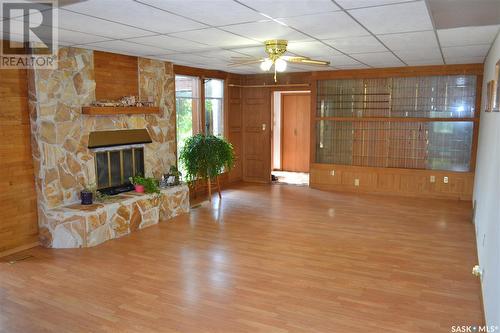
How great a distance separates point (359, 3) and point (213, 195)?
5.26 meters

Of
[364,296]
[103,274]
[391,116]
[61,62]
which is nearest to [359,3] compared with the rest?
[364,296]

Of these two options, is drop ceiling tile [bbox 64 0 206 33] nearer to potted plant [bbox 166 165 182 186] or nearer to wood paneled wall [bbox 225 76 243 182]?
potted plant [bbox 166 165 182 186]

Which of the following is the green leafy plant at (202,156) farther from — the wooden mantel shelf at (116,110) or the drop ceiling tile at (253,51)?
the drop ceiling tile at (253,51)

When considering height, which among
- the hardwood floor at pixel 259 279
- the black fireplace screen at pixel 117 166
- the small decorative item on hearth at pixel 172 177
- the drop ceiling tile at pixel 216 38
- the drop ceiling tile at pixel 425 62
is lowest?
the hardwood floor at pixel 259 279

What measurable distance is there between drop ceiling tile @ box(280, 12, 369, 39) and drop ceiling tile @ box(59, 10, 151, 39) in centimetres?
153

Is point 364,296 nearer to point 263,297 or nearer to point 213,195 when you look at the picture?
point 263,297

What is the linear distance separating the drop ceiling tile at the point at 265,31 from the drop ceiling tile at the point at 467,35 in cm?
144

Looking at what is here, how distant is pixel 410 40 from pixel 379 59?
1675 mm

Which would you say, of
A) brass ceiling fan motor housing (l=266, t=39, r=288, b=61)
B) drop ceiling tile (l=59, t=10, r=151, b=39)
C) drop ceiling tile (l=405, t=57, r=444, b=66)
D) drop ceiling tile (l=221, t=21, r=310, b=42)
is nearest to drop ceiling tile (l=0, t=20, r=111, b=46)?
drop ceiling tile (l=59, t=10, r=151, b=39)

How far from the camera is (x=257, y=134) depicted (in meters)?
8.87

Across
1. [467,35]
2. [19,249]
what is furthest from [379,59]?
[19,249]

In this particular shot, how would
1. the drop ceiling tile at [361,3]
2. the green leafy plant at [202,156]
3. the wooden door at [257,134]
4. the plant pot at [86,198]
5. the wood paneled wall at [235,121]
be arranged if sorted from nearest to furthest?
the drop ceiling tile at [361,3] → the plant pot at [86,198] → the green leafy plant at [202,156] → the wood paneled wall at [235,121] → the wooden door at [257,134]

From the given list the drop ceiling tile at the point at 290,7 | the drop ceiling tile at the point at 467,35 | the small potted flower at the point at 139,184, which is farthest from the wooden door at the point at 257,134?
the drop ceiling tile at the point at 290,7

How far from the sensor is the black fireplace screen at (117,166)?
217 inches
